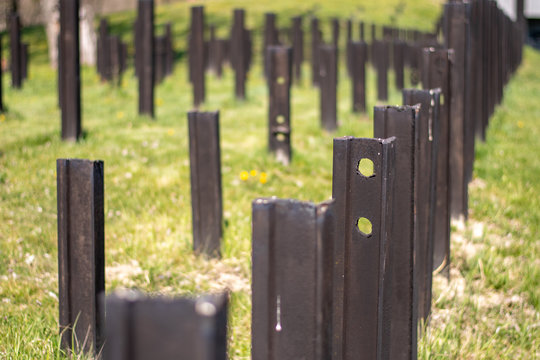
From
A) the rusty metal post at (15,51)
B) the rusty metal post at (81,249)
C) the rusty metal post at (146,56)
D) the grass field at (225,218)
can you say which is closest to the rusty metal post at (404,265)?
the grass field at (225,218)

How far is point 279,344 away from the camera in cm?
158

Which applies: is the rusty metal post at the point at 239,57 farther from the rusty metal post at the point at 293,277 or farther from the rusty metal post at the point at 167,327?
the rusty metal post at the point at 167,327

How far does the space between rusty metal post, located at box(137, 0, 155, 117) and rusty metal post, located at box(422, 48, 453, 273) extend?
520 centimetres

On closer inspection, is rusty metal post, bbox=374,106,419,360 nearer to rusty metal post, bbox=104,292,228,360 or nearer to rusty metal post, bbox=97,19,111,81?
rusty metal post, bbox=104,292,228,360

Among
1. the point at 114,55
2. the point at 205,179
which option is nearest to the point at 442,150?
the point at 205,179

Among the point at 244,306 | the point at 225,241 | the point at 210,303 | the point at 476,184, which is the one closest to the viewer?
the point at 210,303

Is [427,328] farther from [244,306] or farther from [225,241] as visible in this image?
[225,241]

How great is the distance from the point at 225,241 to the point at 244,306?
35.9 inches

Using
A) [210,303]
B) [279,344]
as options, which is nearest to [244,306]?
[279,344]

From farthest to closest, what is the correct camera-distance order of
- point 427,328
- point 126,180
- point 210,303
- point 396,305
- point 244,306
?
point 126,180, point 244,306, point 427,328, point 396,305, point 210,303

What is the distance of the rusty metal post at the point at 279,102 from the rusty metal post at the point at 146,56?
7.94 feet

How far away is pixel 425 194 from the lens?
3.05 m

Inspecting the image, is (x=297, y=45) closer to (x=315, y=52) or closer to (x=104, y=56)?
(x=315, y=52)

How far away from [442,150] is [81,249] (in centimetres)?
222
